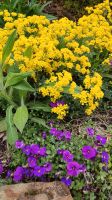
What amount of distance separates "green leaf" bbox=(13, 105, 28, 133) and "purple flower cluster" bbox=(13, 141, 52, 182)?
181 millimetres

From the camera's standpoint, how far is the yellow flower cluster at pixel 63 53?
4.39 m

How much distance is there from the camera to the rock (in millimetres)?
3752

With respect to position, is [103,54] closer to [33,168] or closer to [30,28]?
[30,28]

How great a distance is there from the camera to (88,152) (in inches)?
155

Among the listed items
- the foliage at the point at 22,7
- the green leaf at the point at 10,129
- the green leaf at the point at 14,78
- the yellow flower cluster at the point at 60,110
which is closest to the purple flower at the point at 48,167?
the green leaf at the point at 10,129

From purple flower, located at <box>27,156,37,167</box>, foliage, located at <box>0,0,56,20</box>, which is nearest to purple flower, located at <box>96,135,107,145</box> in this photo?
purple flower, located at <box>27,156,37,167</box>

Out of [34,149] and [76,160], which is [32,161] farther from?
[76,160]

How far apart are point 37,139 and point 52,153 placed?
0.82 ft

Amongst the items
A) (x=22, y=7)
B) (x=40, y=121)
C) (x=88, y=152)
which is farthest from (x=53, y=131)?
(x=22, y=7)

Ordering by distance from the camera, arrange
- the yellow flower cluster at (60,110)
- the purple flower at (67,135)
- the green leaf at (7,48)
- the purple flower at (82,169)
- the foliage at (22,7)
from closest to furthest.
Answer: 1. the purple flower at (82,169)
2. the purple flower at (67,135)
3. the yellow flower cluster at (60,110)
4. the green leaf at (7,48)
5. the foliage at (22,7)

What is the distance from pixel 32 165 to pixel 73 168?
360mm

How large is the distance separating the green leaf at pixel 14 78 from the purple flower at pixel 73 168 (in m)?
0.95

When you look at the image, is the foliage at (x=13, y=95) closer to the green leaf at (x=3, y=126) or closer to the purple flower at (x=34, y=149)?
the green leaf at (x=3, y=126)

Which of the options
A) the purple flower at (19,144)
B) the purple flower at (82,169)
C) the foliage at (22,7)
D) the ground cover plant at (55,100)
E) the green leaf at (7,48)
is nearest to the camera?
the purple flower at (82,169)
